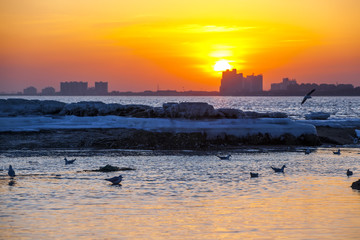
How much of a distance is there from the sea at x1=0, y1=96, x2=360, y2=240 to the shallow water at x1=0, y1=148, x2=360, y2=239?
0.03 metres

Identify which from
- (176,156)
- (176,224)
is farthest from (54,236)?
(176,156)

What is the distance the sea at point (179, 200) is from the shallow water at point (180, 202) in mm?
26

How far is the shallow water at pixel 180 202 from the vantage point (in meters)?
12.1

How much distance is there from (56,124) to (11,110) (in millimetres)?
11573

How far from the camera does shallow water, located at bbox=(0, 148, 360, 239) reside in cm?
1212

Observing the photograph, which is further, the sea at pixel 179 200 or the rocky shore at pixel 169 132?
the rocky shore at pixel 169 132

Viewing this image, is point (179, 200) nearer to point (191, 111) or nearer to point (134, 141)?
point (134, 141)

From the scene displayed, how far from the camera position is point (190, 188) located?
58.1ft

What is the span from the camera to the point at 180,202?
50.3ft

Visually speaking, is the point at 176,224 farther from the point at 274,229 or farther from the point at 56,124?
the point at 56,124

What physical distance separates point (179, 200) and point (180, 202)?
0.28 meters

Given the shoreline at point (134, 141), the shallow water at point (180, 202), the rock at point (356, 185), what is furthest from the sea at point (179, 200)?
the shoreline at point (134, 141)

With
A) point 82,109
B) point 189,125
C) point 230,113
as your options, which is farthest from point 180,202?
point 82,109

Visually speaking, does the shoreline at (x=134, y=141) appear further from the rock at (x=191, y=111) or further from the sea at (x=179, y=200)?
the sea at (x=179, y=200)
